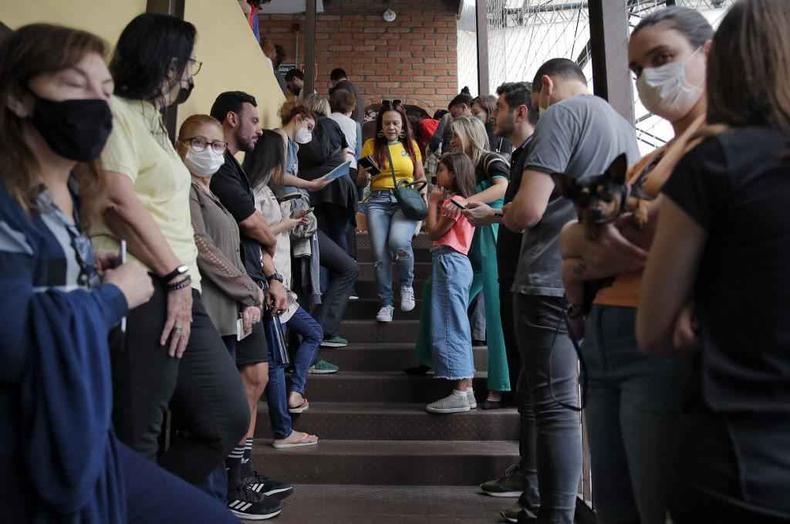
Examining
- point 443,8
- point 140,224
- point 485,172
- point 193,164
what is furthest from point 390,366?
point 443,8

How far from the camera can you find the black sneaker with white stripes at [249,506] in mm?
3223

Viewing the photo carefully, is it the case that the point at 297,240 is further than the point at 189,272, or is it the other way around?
the point at 297,240

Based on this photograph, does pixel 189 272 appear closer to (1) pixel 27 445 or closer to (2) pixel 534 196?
(1) pixel 27 445

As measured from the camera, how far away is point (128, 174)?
193 cm

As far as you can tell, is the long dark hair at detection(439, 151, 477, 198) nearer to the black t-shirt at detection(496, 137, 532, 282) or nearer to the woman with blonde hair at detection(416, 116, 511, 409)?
the woman with blonde hair at detection(416, 116, 511, 409)

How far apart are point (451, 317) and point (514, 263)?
932mm

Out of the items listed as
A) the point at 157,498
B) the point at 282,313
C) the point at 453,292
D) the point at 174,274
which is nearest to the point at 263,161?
the point at 282,313

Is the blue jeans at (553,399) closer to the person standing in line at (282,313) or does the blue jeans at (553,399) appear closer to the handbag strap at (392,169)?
the person standing in line at (282,313)

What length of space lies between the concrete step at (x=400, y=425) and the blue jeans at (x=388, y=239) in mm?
1160

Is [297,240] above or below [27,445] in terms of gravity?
above

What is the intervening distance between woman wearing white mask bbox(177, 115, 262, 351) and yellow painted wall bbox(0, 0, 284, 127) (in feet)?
1.98

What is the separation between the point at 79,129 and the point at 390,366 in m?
3.42

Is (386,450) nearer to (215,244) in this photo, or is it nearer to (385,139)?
(215,244)

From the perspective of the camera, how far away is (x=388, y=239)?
5180 mm
